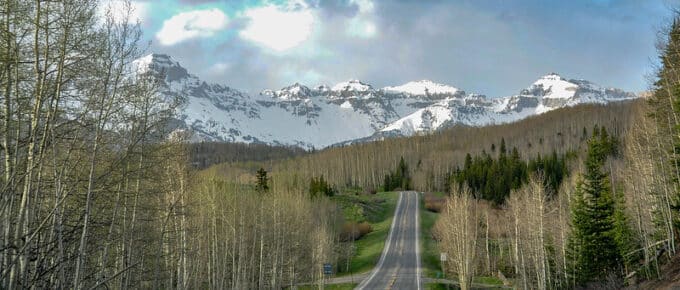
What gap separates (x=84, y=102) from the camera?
47.1ft

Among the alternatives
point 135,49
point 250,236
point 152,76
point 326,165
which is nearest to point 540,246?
point 250,236

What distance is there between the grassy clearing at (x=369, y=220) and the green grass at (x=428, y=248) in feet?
19.1

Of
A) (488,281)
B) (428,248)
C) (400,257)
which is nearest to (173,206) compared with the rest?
(488,281)

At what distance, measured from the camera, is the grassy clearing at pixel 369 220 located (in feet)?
252

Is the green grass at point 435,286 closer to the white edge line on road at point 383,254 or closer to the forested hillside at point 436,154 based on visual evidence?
the white edge line on road at point 383,254

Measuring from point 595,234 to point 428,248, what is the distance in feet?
143

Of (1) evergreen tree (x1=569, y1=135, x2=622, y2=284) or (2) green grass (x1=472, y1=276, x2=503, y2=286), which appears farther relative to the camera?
(2) green grass (x1=472, y1=276, x2=503, y2=286)

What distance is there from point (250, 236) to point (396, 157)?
135 metres

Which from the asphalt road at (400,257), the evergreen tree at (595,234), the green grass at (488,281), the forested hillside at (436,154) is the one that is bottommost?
the green grass at (488,281)

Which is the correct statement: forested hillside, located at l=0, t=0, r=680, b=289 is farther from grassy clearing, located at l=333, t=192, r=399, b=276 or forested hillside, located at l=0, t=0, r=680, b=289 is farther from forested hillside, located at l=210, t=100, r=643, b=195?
forested hillside, located at l=210, t=100, r=643, b=195

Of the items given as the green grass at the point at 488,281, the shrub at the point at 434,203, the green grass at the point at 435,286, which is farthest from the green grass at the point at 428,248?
the green grass at the point at 435,286

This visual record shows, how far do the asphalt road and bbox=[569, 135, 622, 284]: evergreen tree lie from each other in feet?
63.3

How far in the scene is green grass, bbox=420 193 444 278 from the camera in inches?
2738

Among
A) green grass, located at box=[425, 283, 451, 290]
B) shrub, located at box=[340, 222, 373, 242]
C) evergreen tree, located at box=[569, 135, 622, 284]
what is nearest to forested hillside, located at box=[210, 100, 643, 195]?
shrub, located at box=[340, 222, 373, 242]
